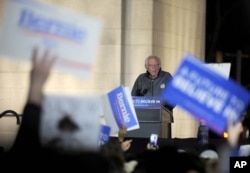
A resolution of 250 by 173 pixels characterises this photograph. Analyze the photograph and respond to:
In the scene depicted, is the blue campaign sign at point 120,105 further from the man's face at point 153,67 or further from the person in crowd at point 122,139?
the man's face at point 153,67

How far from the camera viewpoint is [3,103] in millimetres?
11438

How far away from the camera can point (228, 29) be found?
24.8 metres

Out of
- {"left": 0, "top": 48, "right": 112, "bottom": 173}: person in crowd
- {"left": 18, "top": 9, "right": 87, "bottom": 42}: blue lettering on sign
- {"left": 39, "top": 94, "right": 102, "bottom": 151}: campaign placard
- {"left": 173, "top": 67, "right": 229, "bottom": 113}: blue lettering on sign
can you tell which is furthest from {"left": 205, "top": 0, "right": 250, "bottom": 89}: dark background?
{"left": 0, "top": 48, "right": 112, "bottom": 173}: person in crowd

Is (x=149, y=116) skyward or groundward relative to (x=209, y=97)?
groundward

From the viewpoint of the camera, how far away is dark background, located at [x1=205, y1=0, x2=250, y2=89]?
23.1m

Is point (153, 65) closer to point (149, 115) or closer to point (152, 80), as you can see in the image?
point (152, 80)

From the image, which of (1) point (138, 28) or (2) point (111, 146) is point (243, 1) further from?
(2) point (111, 146)

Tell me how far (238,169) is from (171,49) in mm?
7131

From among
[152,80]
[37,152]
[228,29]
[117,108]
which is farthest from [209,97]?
[228,29]

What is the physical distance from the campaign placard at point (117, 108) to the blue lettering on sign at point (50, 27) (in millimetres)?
2669

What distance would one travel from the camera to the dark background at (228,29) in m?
23.1

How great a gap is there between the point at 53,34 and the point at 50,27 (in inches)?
2.0

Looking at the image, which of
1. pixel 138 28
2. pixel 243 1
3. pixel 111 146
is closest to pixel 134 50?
pixel 138 28

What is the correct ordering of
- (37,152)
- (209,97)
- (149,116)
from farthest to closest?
(149,116)
(209,97)
(37,152)
